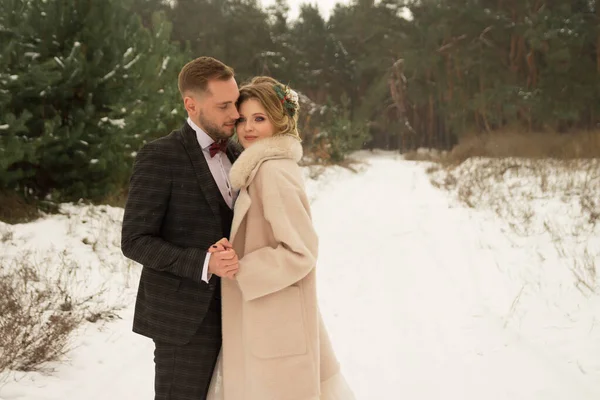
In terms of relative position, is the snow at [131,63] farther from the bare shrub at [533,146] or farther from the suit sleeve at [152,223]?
the bare shrub at [533,146]

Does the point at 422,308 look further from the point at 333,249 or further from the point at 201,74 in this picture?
the point at 201,74

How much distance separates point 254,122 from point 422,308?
366 centimetres

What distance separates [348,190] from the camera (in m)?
16.2

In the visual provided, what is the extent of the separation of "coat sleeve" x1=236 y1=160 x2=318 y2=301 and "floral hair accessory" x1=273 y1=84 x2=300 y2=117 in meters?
0.31

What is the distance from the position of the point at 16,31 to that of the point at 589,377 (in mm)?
8335

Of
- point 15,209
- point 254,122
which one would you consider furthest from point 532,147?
point 254,122

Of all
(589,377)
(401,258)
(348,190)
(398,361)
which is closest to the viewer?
(589,377)

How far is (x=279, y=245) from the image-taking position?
2020mm

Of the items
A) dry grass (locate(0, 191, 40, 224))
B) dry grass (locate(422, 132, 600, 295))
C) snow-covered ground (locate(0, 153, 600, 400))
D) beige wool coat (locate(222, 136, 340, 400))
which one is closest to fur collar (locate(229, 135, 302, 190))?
beige wool coat (locate(222, 136, 340, 400))

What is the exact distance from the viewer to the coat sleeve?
1.99 metres

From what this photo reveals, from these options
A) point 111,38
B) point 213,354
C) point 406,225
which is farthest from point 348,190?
point 213,354

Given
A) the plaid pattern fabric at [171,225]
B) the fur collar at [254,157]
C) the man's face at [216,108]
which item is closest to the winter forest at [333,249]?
the plaid pattern fabric at [171,225]

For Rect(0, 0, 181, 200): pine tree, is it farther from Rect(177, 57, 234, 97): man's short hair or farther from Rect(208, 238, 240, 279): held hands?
Rect(208, 238, 240, 279): held hands

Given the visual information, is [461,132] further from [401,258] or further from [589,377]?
[589,377]
